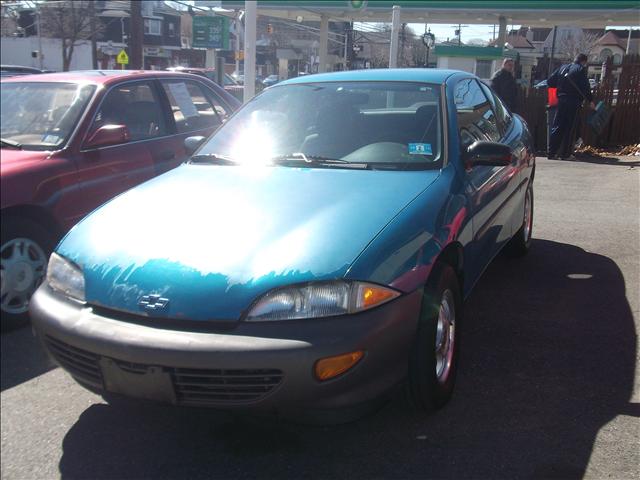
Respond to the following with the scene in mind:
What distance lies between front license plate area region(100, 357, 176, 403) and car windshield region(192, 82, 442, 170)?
5.28 feet

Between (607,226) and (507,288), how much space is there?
2.47 metres

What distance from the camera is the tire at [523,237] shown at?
17.9 feet

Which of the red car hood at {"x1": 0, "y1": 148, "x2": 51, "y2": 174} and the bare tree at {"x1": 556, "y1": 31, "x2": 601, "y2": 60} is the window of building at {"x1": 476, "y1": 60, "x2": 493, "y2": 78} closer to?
the red car hood at {"x1": 0, "y1": 148, "x2": 51, "y2": 174}

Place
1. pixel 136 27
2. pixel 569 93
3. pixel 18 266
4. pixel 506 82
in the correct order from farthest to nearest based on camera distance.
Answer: pixel 136 27, pixel 506 82, pixel 569 93, pixel 18 266

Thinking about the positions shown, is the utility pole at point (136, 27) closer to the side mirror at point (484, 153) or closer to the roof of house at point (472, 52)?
the roof of house at point (472, 52)

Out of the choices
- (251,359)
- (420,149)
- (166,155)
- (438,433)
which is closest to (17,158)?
(166,155)

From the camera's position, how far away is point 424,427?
2934mm

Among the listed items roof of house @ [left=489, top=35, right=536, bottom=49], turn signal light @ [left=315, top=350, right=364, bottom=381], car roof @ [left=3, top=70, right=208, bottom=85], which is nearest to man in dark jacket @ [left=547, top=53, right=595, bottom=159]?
car roof @ [left=3, top=70, right=208, bottom=85]

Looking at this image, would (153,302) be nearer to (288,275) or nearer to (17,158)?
(288,275)

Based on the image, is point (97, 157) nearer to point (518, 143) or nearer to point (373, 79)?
point (373, 79)

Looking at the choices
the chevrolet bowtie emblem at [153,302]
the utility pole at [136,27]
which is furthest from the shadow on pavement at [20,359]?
the utility pole at [136,27]

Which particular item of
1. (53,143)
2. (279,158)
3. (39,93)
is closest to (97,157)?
(53,143)

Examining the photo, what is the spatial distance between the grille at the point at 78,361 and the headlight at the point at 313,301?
69 centimetres

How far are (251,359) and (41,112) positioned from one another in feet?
11.4
